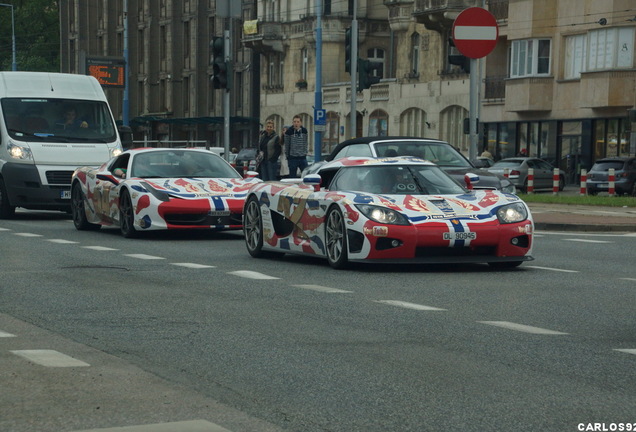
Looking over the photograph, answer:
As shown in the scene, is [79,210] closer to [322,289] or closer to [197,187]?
[197,187]

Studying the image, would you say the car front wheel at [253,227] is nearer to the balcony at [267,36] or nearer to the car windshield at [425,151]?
the car windshield at [425,151]

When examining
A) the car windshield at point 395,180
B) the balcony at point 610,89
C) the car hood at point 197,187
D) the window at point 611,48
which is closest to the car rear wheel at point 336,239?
the car windshield at point 395,180

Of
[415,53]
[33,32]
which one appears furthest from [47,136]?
[33,32]

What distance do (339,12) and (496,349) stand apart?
65169 millimetres

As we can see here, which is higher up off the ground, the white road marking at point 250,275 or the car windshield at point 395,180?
the car windshield at point 395,180

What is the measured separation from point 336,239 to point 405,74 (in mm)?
52183

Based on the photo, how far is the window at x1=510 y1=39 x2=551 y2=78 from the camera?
5528 cm

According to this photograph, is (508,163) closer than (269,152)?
No

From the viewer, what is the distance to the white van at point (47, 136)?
81.2 ft

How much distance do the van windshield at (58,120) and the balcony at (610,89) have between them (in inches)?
1119

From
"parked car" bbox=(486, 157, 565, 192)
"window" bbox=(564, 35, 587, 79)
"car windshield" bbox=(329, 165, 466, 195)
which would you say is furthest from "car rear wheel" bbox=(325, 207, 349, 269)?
"window" bbox=(564, 35, 587, 79)

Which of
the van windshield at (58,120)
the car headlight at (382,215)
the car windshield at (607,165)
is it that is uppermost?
the van windshield at (58,120)

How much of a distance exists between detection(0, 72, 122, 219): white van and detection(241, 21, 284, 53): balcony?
50407 mm

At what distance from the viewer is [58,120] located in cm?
2586
